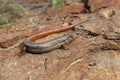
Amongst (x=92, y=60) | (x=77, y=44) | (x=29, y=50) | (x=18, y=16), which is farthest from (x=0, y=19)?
(x=92, y=60)

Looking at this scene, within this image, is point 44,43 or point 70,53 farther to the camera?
point 44,43

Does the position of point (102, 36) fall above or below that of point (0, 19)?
above

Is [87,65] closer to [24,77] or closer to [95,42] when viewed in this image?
[95,42]

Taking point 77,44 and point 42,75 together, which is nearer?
point 42,75

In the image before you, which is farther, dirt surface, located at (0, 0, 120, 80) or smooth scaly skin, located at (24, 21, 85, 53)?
smooth scaly skin, located at (24, 21, 85, 53)

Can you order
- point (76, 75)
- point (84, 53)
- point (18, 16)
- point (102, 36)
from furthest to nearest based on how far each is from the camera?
point (18, 16) → point (102, 36) → point (84, 53) → point (76, 75)

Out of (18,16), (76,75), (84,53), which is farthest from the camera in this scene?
(18,16)

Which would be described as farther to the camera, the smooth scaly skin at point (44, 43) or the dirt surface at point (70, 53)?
the smooth scaly skin at point (44, 43)
